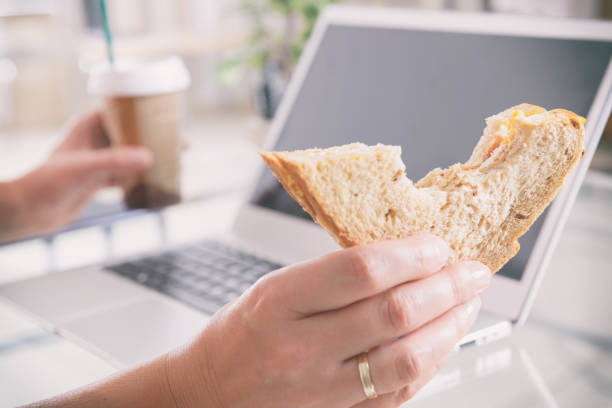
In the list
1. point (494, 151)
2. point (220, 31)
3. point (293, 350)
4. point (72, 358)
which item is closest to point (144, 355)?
point (72, 358)

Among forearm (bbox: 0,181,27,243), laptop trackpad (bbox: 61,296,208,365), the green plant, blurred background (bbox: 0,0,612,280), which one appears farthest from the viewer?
blurred background (bbox: 0,0,612,280)

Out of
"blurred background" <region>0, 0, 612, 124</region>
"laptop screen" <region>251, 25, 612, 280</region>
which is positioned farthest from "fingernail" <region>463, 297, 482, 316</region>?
"blurred background" <region>0, 0, 612, 124</region>

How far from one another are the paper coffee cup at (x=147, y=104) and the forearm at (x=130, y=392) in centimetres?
40

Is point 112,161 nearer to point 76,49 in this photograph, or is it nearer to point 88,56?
point 88,56

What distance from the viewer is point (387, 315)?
327 millimetres

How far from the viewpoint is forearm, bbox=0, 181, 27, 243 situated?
2.93ft

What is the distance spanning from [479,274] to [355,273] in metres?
0.10

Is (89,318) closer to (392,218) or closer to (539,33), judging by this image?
(392,218)

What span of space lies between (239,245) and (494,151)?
1.48 ft

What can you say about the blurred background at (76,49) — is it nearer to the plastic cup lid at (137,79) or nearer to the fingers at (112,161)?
the fingers at (112,161)

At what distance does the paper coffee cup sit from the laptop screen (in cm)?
13

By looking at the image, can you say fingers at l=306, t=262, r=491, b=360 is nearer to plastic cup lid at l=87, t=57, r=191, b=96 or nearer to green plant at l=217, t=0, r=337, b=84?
plastic cup lid at l=87, t=57, r=191, b=96

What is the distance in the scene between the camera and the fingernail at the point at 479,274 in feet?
1.19

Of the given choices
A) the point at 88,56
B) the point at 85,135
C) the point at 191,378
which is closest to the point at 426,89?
the point at 191,378
